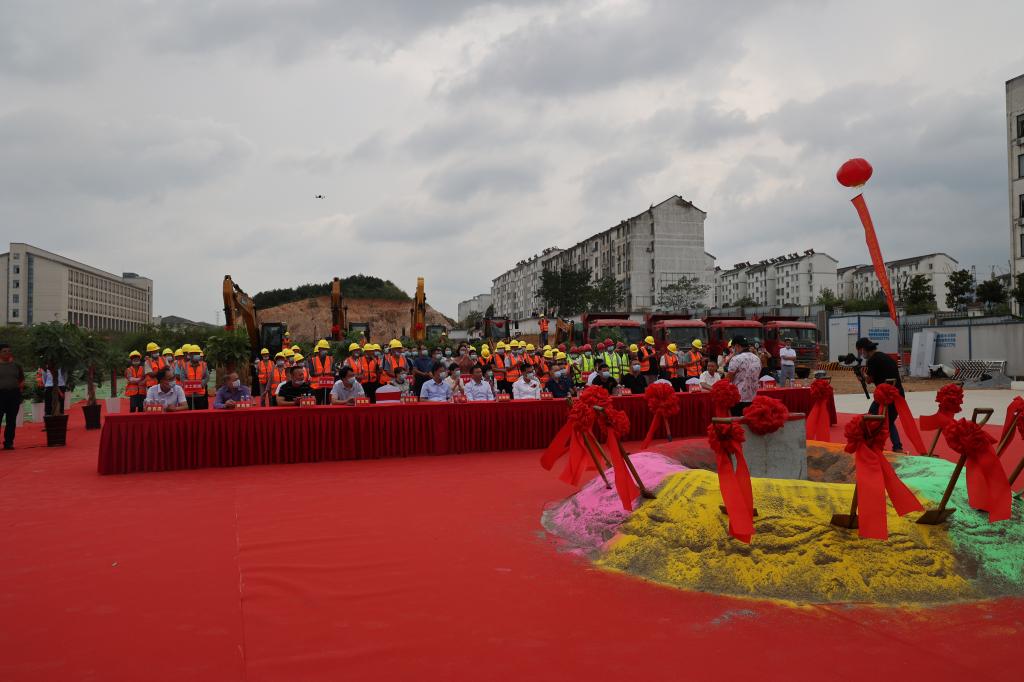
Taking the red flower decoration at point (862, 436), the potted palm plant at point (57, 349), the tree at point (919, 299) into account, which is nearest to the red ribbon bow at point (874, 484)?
the red flower decoration at point (862, 436)

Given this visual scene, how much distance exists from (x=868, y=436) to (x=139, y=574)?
476cm

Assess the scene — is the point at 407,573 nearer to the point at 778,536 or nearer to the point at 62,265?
the point at 778,536

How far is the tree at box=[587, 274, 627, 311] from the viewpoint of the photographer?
63.6 m

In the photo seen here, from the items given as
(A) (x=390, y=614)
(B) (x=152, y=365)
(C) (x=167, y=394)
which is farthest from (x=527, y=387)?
(A) (x=390, y=614)

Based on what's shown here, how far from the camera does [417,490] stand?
7.26 meters

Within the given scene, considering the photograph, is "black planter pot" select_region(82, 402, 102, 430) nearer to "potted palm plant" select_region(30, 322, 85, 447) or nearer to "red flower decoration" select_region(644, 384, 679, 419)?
"potted palm plant" select_region(30, 322, 85, 447)

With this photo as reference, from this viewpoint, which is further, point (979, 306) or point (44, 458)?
point (979, 306)

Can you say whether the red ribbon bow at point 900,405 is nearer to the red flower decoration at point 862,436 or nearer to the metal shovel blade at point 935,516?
the metal shovel blade at point 935,516

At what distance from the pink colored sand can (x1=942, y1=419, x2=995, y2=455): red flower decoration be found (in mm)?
1960

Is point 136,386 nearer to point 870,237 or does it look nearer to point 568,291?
point 870,237

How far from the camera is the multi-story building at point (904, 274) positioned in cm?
8956

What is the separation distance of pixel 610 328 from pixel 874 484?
21.4 metres

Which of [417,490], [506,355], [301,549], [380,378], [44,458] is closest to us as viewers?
[301,549]

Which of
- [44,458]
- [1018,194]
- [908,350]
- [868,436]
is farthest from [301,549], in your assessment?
[1018,194]
